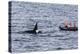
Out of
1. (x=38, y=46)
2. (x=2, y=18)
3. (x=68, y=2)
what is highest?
(x=68, y=2)

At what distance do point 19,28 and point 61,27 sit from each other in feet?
1.79

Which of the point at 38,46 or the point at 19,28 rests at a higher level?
the point at 19,28

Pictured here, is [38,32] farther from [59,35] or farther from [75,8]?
[75,8]

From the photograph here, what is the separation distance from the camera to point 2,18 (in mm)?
2180

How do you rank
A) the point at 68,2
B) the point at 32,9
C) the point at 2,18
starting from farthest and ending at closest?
the point at 68,2 < the point at 32,9 < the point at 2,18

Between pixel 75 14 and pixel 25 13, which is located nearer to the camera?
pixel 25 13

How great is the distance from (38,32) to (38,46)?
0.56 feet

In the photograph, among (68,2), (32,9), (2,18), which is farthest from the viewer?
(68,2)

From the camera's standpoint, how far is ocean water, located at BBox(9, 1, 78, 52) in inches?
89.0

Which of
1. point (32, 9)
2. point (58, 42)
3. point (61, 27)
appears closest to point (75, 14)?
point (61, 27)

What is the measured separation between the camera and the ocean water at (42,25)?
7.41 feet

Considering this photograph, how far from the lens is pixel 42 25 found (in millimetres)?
2367

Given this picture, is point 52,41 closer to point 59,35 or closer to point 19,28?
point 59,35

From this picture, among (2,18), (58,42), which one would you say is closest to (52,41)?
(58,42)
